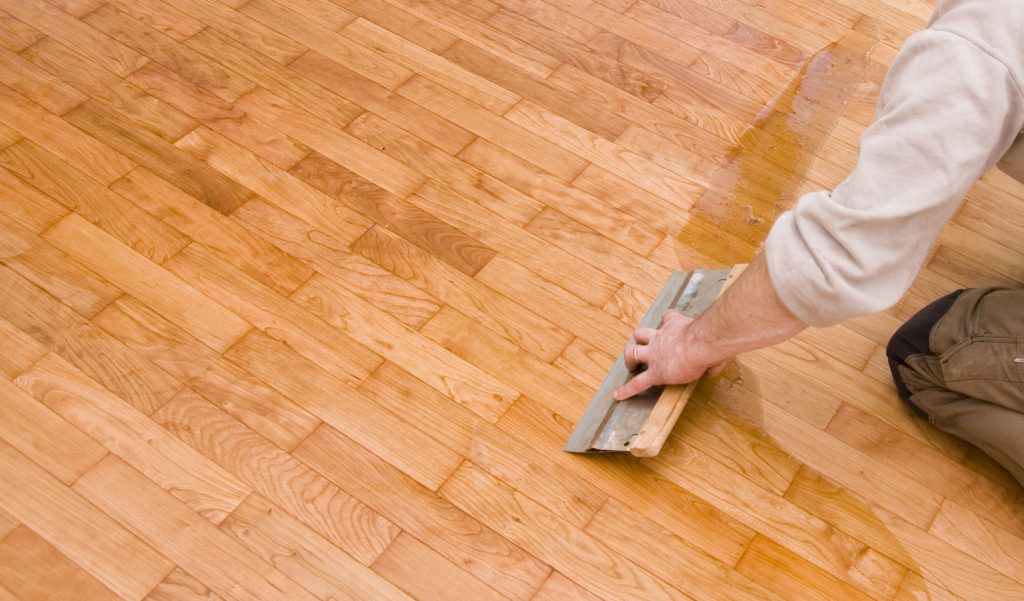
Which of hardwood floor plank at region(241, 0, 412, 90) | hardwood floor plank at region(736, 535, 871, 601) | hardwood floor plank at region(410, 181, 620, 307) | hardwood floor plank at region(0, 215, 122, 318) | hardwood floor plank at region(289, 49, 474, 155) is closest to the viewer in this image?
hardwood floor plank at region(736, 535, 871, 601)

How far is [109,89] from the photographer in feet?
6.79

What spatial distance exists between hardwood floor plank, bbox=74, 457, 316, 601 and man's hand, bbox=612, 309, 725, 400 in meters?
0.60

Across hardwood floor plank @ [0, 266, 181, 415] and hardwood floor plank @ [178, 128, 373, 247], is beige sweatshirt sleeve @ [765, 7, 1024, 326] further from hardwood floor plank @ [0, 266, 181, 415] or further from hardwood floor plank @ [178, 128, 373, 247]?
hardwood floor plank @ [0, 266, 181, 415]

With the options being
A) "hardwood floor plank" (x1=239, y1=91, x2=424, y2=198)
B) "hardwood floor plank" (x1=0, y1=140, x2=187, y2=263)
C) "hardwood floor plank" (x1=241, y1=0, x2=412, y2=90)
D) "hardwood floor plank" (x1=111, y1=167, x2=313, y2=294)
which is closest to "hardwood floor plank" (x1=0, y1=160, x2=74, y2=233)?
"hardwood floor plank" (x1=0, y1=140, x2=187, y2=263)

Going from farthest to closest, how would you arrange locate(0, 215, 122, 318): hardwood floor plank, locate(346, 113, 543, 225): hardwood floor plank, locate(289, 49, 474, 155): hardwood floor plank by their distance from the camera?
locate(289, 49, 474, 155): hardwood floor plank, locate(346, 113, 543, 225): hardwood floor plank, locate(0, 215, 122, 318): hardwood floor plank

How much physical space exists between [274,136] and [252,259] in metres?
0.33

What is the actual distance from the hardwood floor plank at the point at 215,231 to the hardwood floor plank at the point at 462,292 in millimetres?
140

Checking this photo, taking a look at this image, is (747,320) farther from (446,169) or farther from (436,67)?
(436,67)

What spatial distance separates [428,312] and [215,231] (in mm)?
436

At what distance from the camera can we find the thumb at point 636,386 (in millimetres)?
1580

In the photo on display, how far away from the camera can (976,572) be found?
1564 mm

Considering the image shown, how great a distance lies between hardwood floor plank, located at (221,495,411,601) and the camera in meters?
1.47

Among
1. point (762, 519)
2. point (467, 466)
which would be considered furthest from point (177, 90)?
point (762, 519)

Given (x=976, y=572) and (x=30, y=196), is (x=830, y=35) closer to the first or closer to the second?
(x=976, y=572)
